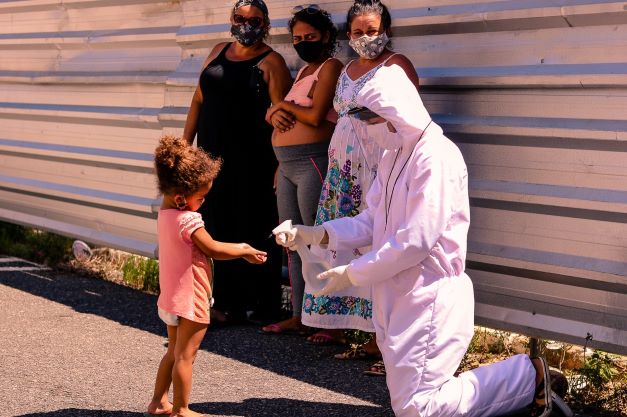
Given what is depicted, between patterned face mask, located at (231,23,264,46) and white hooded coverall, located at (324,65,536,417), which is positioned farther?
patterned face mask, located at (231,23,264,46)

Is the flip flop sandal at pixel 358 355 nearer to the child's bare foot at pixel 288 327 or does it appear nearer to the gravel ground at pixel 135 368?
the gravel ground at pixel 135 368

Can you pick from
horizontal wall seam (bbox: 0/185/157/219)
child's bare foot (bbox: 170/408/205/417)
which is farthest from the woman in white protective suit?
horizontal wall seam (bbox: 0/185/157/219)

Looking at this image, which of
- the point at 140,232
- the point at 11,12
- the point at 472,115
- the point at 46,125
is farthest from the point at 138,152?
the point at 472,115

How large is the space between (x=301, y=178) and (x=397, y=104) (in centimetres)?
195

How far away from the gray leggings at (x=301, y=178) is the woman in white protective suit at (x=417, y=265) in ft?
5.61

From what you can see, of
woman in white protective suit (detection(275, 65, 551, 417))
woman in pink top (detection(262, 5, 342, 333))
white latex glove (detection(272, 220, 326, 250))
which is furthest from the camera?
woman in pink top (detection(262, 5, 342, 333))

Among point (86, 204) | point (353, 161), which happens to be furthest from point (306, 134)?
point (86, 204)

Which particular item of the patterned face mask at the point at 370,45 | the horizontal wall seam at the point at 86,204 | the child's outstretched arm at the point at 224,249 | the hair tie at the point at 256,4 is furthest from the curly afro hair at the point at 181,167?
the horizontal wall seam at the point at 86,204

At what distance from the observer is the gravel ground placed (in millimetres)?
5086

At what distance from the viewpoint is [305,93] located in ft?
20.2

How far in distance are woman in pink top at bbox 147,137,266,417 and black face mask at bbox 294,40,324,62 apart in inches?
59.9

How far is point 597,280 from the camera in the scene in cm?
516

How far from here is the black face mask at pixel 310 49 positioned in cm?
613

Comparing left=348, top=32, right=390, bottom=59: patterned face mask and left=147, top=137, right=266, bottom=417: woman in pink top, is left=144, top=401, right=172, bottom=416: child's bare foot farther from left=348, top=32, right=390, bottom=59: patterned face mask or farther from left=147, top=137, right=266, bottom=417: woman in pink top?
left=348, top=32, right=390, bottom=59: patterned face mask
